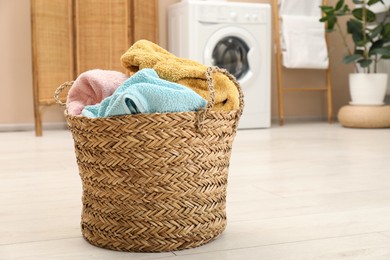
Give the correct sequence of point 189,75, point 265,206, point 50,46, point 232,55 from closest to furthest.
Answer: point 189,75
point 265,206
point 50,46
point 232,55

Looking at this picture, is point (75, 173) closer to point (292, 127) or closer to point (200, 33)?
point (200, 33)

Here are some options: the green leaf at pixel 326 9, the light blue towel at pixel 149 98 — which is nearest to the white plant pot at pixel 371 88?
the green leaf at pixel 326 9

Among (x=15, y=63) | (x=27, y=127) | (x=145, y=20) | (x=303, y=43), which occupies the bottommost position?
(x=27, y=127)

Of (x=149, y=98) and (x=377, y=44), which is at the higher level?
(x=377, y=44)

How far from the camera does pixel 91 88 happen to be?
1.09 metres

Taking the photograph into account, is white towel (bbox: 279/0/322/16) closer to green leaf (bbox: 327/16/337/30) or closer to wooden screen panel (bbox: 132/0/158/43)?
green leaf (bbox: 327/16/337/30)

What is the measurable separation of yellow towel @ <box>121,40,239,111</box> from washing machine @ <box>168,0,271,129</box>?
217 cm

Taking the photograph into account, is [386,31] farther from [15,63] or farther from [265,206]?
[265,206]

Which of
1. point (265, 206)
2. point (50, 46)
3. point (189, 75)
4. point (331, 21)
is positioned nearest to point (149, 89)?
point (189, 75)

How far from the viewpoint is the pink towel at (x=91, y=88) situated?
105 centimetres

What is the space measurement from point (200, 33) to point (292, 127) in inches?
35.2

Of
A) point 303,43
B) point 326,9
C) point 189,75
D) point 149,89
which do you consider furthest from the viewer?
point 303,43

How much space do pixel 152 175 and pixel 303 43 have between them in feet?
9.77

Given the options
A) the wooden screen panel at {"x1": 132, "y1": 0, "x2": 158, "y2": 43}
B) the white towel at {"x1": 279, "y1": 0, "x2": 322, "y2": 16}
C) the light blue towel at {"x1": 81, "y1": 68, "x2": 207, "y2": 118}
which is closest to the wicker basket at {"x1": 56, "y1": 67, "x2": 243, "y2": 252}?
the light blue towel at {"x1": 81, "y1": 68, "x2": 207, "y2": 118}
